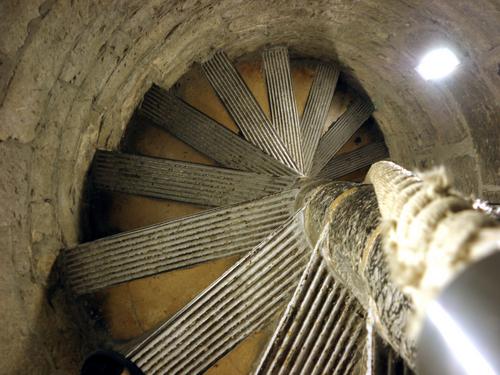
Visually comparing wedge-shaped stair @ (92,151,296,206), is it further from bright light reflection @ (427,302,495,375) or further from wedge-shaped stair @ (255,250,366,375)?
bright light reflection @ (427,302,495,375)

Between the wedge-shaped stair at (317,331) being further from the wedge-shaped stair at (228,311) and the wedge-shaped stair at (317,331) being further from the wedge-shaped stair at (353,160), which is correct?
the wedge-shaped stair at (353,160)

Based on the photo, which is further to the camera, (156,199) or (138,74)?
(156,199)

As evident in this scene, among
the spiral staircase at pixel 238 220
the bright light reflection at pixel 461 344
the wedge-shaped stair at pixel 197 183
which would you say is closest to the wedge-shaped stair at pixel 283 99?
the spiral staircase at pixel 238 220

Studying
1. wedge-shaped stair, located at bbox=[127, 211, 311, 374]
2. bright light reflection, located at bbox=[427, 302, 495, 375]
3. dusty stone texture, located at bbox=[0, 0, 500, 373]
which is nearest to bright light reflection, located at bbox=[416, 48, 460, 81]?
dusty stone texture, located at bbox=[0, 0, 500, 373]

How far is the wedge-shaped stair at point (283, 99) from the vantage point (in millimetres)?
4137

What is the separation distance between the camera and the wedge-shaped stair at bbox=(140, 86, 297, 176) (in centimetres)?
370

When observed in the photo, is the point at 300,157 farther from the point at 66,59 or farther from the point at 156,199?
the point at 66,59

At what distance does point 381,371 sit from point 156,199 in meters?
2.83

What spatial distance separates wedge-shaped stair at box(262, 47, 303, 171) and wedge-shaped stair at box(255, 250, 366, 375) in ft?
7.59

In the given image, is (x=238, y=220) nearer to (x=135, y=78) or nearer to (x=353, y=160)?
(x=135, y=78)

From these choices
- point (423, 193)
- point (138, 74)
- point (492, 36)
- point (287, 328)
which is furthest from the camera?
point (138, 74)

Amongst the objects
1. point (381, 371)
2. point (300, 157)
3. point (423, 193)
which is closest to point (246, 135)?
point (300, 157)

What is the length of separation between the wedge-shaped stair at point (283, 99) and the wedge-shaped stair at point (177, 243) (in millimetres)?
1222

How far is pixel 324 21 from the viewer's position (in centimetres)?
371
